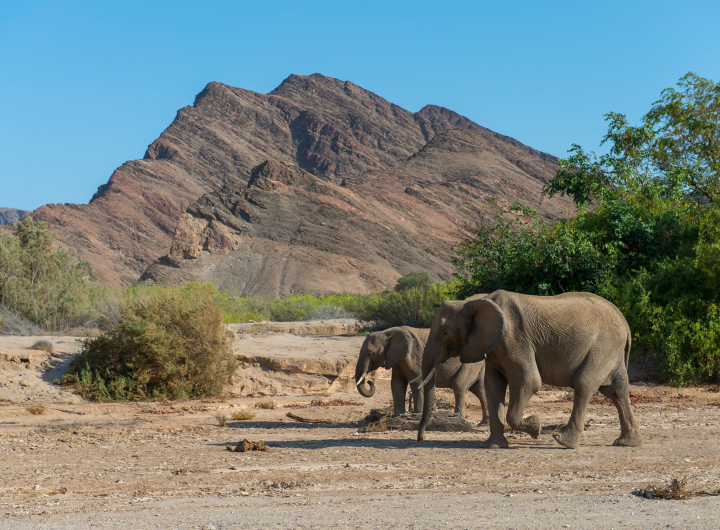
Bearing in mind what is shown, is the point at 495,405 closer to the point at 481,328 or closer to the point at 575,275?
the point at 481,328

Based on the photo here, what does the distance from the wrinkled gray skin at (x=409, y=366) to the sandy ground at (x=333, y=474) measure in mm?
930

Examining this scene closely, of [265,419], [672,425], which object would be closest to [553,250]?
[672,425]

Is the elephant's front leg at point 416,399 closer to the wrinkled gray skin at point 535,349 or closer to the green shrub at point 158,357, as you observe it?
the wrinkled gray skin at point 535,349

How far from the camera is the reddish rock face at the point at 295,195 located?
8156 cm

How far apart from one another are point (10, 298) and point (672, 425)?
20064 mm

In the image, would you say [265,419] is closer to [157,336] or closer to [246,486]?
[157,336]

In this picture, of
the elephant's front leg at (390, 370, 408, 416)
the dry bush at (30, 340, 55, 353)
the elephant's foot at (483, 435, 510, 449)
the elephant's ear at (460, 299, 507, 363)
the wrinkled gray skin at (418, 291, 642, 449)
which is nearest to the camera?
the elephant's ear at (460, 299, 507, 363)

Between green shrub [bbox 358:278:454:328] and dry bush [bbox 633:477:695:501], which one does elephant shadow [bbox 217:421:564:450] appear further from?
green shrub [bbox 358:278:454:328]

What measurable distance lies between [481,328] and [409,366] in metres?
3.07

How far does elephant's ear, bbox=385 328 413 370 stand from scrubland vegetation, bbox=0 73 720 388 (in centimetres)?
558

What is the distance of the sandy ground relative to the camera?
575 cm

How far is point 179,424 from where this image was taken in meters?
12.5

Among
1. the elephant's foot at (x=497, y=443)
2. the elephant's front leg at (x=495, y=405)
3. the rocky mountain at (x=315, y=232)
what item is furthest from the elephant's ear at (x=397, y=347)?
the rocky mountain at (x=315, y=232)

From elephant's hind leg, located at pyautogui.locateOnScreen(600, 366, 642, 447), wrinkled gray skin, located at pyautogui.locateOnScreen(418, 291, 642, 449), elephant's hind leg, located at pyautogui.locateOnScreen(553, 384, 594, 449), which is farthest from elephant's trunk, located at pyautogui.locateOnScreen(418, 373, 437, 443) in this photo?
elephant's hind leg, located at pyautogui.locateOnScreen(600, 366, 642, 447)
